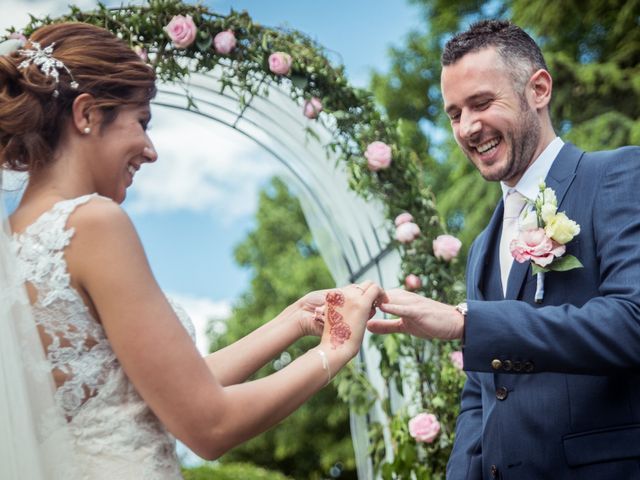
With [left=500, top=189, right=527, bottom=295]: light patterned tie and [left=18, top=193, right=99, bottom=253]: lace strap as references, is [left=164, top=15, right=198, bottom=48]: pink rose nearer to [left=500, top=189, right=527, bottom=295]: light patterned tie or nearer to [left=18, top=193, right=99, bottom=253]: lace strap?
[left=500, top=189, right=527, bottom=295]: light patterned tie

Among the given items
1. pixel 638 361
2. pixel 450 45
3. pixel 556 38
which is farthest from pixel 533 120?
pixel 556 38

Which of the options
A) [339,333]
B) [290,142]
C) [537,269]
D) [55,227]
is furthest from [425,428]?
[55,227]

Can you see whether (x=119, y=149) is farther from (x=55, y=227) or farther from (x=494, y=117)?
(x=494, y=117)

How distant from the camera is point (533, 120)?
120 inches

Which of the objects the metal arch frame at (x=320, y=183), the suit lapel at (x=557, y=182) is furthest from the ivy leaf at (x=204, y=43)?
the suit lapel at (x=557, y=182)

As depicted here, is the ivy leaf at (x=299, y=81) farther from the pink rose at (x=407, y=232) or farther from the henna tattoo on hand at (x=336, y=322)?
the henna tattoo on hand at (x=336, y=322)

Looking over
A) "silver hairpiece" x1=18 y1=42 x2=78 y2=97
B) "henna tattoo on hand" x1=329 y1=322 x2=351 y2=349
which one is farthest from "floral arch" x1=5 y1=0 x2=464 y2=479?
"henna tattoo on hand" x1=329 y1=322 x2=351 y2=349

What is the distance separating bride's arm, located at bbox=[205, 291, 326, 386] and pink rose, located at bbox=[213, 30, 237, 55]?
112 inches

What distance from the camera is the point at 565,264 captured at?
8.73ft

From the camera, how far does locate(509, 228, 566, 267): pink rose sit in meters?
2.62

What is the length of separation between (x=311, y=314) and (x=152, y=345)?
936 millimetres

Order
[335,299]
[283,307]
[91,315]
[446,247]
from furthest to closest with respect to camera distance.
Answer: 1. [283,307]
2. [446,247]
3. [335,299]
4. [91,315]

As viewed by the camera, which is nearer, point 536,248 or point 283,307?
point 536,248

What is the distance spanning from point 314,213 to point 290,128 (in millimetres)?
753
